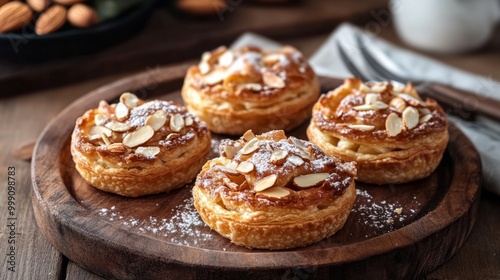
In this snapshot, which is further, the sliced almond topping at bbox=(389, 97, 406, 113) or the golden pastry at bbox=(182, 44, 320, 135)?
the golden pastry at bbox=(182, 44, 320, 135)

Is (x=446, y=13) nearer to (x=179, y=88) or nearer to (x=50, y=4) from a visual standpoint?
(x=179, y=88)

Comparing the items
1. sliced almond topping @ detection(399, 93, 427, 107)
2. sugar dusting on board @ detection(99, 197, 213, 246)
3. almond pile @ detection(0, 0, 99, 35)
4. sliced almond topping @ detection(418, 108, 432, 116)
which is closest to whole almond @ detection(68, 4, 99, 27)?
almond pile @ detection(0, 0, 99, 35)

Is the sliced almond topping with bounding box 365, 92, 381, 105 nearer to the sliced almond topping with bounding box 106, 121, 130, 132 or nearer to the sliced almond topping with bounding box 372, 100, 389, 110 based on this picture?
the sliced almond topping with bounding box 372, 100, 389, 110

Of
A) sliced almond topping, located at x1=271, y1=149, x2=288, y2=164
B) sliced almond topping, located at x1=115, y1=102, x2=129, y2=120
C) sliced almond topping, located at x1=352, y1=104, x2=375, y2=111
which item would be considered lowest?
sliced almond topping, located at x1=352, y1=104, x2=375, y2=111

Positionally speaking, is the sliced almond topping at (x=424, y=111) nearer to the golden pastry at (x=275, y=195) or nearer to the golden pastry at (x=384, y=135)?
the golden pastry at (x=384, y=135)

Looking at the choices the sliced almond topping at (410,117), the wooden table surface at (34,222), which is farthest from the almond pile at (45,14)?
the sliced almond topping at (410,117)

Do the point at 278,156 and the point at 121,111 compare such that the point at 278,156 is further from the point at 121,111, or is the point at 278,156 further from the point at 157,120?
the point at 121,111

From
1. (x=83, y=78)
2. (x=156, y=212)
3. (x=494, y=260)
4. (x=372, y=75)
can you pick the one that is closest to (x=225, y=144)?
(x=156, y=212)
